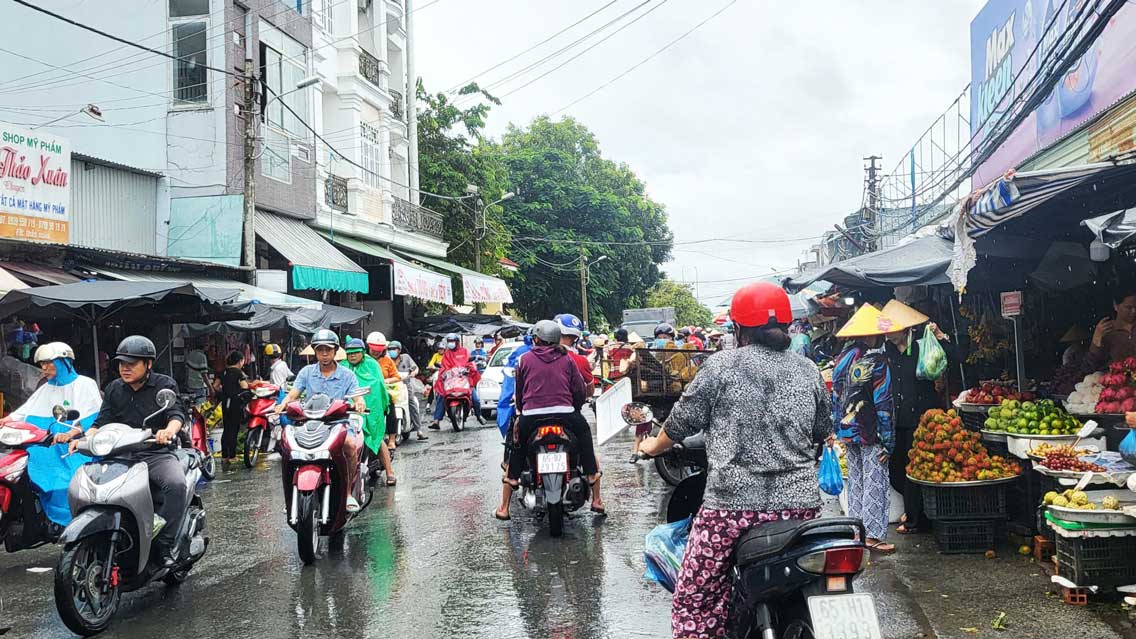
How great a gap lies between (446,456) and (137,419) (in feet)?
26.3

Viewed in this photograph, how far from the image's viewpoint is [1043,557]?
6.37 m

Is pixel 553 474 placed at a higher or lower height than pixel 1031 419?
lower

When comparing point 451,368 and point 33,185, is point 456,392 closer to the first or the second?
point 451,368

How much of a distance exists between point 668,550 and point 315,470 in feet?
11.0

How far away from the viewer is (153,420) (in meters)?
6.05

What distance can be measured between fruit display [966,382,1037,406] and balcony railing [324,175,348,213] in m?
19.3

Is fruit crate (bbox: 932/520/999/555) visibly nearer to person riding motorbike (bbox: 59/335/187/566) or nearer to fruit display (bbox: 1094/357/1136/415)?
fruit display (bbox: 1094/357/1136/415)

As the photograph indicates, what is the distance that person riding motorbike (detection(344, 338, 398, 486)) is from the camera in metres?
9.35

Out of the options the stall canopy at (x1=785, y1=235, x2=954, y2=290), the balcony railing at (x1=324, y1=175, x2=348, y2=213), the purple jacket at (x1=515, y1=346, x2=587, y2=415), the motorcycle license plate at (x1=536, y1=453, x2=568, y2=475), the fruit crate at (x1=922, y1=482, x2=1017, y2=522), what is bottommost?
the fruit crate at (x1=922, y1=482, x2=1017, y2=522)

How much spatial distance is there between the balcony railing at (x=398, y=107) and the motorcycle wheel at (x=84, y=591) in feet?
88.0

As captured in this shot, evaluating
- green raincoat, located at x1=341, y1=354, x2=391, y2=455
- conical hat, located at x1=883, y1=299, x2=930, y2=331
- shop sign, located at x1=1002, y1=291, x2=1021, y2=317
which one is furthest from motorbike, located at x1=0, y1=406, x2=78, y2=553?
shop sign, located at x1=1002, y1=291, x2=1021, y2=317

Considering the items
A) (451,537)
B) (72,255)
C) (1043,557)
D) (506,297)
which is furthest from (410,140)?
(1043,557)

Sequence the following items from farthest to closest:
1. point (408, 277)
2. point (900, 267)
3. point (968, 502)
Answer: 1. point (408, 277)
2. point (900, 267)
3. point (968, 502)

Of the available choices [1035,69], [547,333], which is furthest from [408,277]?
[547,333]
